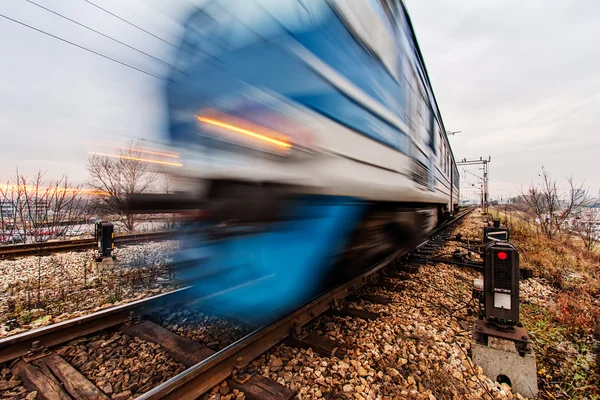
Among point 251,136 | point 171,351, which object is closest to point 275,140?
point 251,136

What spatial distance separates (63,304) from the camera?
13.0 feet

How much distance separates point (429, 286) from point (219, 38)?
4.18 metres

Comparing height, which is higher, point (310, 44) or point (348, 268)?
point (310, 44)

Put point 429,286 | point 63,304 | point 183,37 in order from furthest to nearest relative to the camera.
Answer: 1. point 429,286
2. point 63,304
3. point 183,37

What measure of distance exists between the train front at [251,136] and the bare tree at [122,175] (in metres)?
0.24

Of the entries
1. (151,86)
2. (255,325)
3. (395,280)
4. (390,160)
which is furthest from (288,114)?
(395,280)

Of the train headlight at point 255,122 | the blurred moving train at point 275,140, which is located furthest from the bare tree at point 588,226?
the train headlight at point 255,122

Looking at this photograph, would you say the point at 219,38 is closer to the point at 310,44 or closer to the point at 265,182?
the point at 310,44

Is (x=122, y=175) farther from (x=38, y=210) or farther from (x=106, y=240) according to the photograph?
(x=38, y=210)

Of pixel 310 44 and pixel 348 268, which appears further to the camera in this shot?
pixel 348 268

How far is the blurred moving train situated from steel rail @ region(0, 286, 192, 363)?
131 cm

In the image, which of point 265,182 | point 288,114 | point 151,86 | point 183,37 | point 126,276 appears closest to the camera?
point 265,182

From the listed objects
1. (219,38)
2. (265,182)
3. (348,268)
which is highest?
(219,38)

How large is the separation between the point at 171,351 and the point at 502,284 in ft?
9.40
